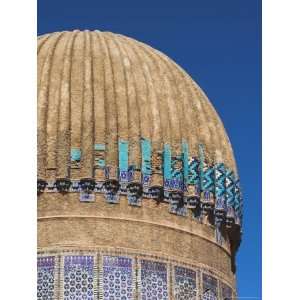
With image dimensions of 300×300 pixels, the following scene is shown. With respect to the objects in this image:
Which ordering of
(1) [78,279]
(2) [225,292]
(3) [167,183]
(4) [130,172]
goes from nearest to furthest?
(1) [78,279]
(4) [130,172]
(3) [167,183]
(2) [225,292]

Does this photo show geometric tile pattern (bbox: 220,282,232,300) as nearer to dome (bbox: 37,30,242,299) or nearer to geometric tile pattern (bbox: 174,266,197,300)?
dome (bbox: 37,30,242,299)

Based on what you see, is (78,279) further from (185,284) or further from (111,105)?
(111,105)

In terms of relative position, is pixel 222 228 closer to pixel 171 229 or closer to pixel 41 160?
pixel 171 229

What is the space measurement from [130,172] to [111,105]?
918 millimetres

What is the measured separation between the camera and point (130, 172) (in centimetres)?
1126

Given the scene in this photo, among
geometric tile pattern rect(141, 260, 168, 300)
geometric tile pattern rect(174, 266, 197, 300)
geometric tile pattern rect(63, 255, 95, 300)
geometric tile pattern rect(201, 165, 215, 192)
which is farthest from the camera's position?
geometric tile pattern rect(201, 165, 215, 192)

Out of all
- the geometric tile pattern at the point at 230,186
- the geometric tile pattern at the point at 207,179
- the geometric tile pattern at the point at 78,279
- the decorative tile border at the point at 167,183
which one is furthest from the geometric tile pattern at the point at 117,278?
the geometric tile pattern at the point at 230,186

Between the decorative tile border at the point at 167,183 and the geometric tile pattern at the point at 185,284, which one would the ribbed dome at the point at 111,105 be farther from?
the geometric tile pattern at the point at 185,284

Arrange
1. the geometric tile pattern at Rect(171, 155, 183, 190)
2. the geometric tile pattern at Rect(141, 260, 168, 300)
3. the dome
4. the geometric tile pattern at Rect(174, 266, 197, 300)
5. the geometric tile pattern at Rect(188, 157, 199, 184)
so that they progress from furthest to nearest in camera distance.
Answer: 1. the geometric tile pattern at Rect(188, 157, 199, 184)
2. the geometric tile pattern at Rect(171, 155, 183, 190)
3. the geometric tile pattern at Rect(174, 266, 197, 300)
4. the dome
5. the geometric tile pattern at Rect(141, 260, 168, 300)

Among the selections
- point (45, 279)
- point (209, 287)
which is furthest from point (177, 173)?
point (45, 279)

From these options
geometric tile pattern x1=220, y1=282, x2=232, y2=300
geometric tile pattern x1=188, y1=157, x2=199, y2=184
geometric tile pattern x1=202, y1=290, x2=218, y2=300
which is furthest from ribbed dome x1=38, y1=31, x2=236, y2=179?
geometric tile pattern x1=202, y1=290, x2=218, y2=300

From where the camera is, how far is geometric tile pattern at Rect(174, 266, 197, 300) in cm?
1120

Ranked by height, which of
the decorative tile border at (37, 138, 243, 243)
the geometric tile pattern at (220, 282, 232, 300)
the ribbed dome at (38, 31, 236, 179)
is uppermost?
the ribbed dome at (38, 31, 236, 179)
